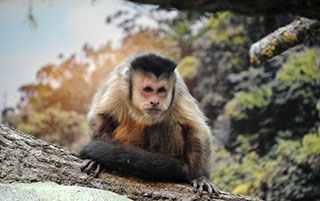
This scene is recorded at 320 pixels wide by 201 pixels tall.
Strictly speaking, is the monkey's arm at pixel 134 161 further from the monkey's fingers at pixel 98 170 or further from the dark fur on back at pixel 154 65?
the dark fur on back at pixel 154 65

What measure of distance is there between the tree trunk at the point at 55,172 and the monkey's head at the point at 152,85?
33.9 inches

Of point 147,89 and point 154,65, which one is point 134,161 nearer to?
point 147,89

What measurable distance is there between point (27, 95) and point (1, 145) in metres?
7.22

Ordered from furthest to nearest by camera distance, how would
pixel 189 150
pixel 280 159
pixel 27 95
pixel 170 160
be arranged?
1. pixel 27 95
2. pixel 280 159
3. pixel 189 150
4. pixel 170 160

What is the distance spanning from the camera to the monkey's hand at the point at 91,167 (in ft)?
11.4

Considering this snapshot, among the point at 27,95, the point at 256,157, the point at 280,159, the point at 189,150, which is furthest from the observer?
the point at 27,95

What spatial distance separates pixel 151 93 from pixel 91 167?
3.66ft

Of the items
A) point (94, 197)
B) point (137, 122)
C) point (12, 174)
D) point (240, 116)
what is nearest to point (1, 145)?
point (12, 174)

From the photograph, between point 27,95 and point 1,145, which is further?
point 27,95

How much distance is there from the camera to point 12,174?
326 centimetres

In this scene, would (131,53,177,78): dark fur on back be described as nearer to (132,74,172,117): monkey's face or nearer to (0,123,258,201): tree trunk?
(132,74,172,117): monkey's face

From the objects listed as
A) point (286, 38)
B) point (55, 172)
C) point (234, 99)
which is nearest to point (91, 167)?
point (55, 172)

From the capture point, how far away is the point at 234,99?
8180mm

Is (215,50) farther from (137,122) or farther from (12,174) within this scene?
(12,174)
